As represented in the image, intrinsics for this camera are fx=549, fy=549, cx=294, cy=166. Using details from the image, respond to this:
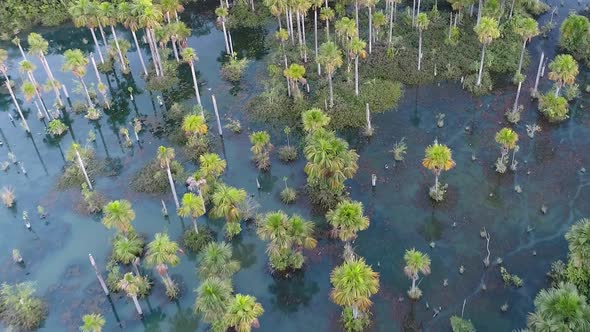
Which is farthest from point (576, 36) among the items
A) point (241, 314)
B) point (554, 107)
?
point (241, 314)

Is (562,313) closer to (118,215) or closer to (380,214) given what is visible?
(380,214)

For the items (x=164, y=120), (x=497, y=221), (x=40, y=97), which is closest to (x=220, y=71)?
(x=164, y=120)

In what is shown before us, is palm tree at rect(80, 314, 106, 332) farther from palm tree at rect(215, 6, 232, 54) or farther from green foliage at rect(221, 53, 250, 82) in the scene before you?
palm tree at rect(215, 6, 232, 54)

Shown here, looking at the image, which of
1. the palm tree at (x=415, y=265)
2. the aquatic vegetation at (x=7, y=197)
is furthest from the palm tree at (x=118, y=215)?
the palm tree at (x=415, y=265)

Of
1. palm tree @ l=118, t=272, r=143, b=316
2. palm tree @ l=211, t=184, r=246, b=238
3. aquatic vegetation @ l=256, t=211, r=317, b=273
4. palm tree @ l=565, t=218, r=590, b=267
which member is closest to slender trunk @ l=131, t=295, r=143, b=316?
palm tree @ l=118, t=272, r=143, b=316

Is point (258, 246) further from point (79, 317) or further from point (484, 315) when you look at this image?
point (484, 315)

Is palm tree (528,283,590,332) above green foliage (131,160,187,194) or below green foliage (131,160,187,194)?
above
